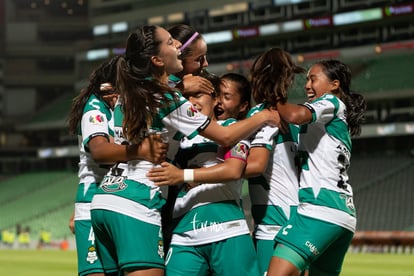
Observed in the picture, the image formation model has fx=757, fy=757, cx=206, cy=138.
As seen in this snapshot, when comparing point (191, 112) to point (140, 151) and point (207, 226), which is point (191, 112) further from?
point (207, 226)

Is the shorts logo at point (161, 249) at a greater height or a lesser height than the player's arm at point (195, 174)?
lesser

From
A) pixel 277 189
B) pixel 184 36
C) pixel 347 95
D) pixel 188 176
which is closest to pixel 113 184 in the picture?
pixel 188 176

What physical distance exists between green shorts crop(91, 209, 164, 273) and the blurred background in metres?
21.5

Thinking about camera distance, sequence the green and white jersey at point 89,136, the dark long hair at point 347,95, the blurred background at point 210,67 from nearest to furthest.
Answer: the green and white jersey at point 89,136 < the dark long hair at point 347,95 < the blurred background at point 210,67

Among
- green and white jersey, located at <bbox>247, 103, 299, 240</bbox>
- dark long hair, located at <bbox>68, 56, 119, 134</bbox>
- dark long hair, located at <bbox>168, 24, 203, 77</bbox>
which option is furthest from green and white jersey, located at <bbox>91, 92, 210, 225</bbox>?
dark long hair, located at <bbox>68, 56, 119, 134</bbox>

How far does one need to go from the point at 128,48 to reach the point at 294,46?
40.3m

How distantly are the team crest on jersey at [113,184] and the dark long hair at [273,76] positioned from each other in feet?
3.59

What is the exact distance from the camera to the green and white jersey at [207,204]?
4348 millimetres

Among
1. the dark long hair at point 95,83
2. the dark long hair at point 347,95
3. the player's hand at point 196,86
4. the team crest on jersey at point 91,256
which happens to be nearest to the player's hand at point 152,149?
the player's hand at point 196,86

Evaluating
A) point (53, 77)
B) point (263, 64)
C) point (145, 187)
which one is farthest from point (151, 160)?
point (53, 77)

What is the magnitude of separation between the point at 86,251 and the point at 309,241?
61.2 inches

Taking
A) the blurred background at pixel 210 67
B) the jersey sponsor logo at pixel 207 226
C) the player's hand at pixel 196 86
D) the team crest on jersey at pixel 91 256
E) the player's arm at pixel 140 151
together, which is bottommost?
the blurred background at pixel 210 67

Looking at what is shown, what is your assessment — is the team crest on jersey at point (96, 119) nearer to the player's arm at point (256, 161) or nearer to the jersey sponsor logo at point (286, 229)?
the player's arm at point (256, 161)

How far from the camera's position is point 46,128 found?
165 ft
